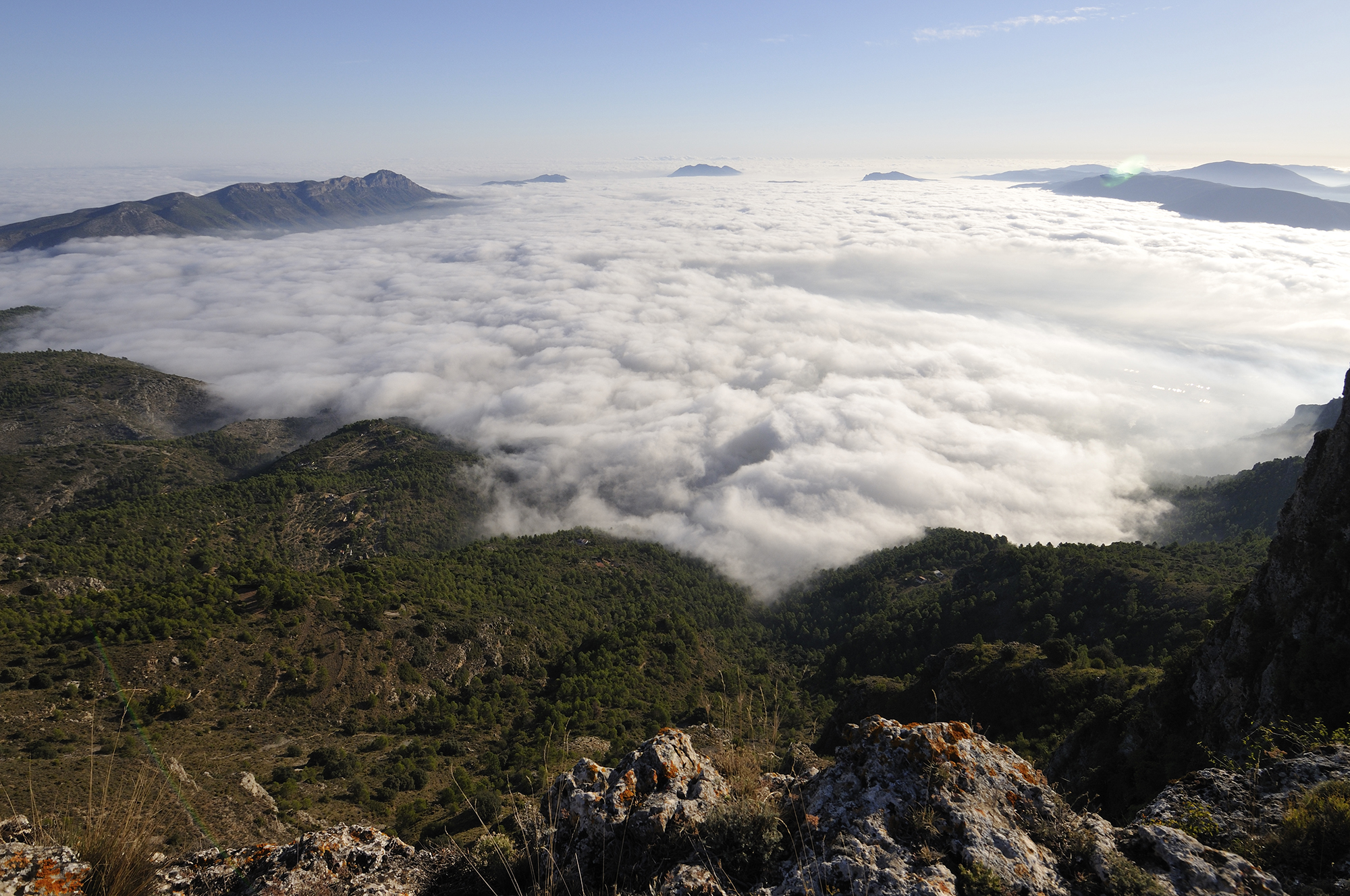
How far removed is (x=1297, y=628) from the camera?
60.6 feet

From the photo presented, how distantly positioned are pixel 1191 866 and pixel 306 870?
10.5 metres

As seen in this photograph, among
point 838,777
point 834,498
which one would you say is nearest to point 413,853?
point 838,777

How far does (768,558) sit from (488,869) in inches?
6092

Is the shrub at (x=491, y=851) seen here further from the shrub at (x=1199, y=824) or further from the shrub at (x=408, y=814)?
the shrub at (x=408, y=814)

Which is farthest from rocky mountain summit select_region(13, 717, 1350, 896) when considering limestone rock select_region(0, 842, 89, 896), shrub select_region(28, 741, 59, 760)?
shrub select_region(28, 741, 59, 760)

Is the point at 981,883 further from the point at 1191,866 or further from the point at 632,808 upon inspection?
the point at 632,808

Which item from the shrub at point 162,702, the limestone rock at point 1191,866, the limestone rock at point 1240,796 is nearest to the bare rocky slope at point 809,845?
the limestone rock at point 1191,866

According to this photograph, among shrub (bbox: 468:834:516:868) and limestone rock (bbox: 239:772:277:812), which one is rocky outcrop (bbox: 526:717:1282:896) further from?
limestone rock (bbox: 239:772:277:812)

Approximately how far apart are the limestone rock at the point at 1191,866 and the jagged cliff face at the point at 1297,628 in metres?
13.8

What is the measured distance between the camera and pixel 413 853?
8320mm

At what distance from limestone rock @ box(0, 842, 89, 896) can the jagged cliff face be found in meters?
24.9

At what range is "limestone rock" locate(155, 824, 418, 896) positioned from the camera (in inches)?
275

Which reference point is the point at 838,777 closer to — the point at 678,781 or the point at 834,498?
the point at 678,781

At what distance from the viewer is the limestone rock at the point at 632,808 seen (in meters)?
7.55
